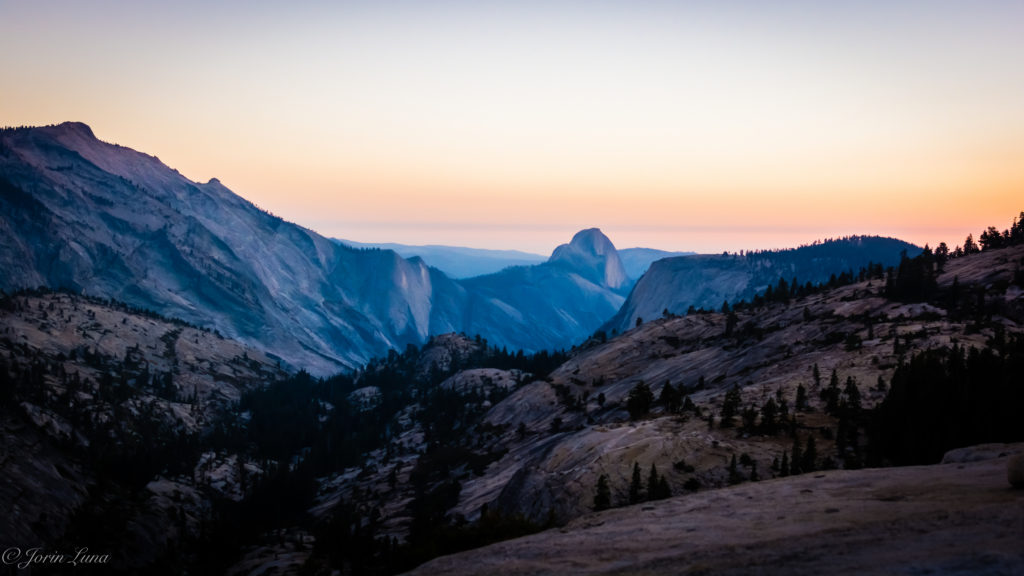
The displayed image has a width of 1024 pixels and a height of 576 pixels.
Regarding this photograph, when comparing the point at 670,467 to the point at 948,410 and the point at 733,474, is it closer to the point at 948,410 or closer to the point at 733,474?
the point at 733,474

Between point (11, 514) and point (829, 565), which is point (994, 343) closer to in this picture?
point (829, 565)

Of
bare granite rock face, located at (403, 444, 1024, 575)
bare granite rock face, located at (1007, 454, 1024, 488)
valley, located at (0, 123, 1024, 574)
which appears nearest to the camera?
bare granite rock face, located at (403, 444, 1024, 575)

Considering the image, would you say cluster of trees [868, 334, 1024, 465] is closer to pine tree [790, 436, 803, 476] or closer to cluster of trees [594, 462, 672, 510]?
pine tree [790, 436, 803, 476]

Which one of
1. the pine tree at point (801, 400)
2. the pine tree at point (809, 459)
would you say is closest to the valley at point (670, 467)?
the pine tree at point (809, 459)

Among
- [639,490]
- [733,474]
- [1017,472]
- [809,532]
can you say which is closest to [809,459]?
[733,474]

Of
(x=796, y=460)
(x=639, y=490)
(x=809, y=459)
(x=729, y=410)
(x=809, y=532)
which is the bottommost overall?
(x=639, y=490)

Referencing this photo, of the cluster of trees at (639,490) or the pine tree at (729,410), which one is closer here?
the cluster of trees at (639,490)

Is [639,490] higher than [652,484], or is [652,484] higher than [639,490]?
[652,484]

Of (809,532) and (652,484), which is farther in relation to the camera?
(652,484)

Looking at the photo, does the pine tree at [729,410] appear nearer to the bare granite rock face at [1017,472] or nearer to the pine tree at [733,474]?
the pine tree at [733,474]

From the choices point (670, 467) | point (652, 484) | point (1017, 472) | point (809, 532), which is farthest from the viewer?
point (670, 467)

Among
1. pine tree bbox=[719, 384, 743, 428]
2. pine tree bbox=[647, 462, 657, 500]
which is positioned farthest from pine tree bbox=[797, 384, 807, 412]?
pine tree bbox=[647, 462, 657, 500]

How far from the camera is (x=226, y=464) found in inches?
7805

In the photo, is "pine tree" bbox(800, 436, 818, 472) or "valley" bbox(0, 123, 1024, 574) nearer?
"valley" bbox(0, 123, 1024, 574)
